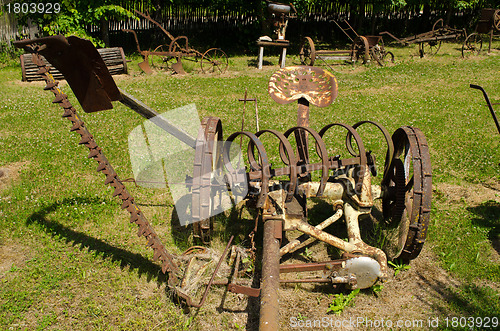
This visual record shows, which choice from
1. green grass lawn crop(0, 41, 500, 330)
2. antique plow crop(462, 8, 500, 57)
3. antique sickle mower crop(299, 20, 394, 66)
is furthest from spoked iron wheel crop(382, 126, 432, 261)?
antique plow crop(462, 8, 500, 57)

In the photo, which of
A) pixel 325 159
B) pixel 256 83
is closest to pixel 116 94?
pixel 325 159

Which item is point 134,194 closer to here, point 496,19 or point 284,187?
point 284,187

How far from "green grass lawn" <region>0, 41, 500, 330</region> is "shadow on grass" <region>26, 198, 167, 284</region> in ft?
0.04

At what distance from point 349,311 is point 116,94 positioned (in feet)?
9.73

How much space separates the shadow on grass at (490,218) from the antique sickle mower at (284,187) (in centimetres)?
124

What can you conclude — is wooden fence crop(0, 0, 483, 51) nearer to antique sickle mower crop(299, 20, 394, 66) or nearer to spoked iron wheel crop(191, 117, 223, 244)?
antique sickle mower crop(299, 20, 394, 66)

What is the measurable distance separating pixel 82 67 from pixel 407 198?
3.47m

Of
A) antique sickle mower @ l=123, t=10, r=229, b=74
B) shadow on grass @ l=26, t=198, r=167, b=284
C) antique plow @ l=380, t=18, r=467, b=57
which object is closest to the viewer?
shadow on grass @ l=26, t=198, r=167, b=284

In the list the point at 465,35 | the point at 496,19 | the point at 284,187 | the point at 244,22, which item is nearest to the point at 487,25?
the point at 496,19

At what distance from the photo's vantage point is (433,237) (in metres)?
4.50

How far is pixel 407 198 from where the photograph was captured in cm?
409

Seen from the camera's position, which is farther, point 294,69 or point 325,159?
point 294,69

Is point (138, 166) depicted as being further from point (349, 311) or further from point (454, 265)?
point (454, 265)

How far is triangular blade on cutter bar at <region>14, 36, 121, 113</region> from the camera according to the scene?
2.81 metres
